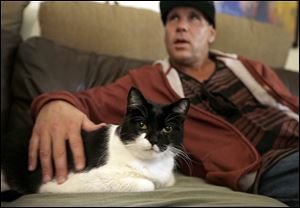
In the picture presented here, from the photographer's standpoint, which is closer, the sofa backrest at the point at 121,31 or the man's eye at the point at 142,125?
the man's eye at the point at 142,125

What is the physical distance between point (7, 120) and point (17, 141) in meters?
0.33

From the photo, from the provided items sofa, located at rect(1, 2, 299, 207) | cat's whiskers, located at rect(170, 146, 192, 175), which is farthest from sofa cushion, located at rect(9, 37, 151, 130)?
cat's whiskers, located at rect(170, 146, 192, 175)

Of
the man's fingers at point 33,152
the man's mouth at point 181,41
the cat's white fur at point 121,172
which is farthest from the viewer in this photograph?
the man's mouth at point 181,41

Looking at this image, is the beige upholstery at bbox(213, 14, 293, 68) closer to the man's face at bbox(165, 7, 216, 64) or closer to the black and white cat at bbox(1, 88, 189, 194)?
the man's face at bbox(165, 7, 216, 64)

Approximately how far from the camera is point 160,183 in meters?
0.79

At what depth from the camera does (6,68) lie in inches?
50.1

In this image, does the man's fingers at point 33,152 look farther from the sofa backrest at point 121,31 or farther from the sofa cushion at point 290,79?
the sofa cushion at point 290,79

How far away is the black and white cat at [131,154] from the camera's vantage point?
2.08ft

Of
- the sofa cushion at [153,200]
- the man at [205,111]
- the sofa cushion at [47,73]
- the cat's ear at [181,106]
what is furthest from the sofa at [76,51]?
the cat's ear at [181,106]

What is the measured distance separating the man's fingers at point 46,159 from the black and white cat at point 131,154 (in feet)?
0.06

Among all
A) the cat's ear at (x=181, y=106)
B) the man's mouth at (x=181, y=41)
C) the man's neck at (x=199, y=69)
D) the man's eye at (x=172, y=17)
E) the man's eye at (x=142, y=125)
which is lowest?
the man's neck at (x=199, y=69)

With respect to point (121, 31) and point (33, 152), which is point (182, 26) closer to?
point (121, 31)

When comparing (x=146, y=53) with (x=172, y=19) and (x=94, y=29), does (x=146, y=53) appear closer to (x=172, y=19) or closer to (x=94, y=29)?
(x=94, y=29)

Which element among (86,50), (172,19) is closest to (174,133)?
(172,19)
